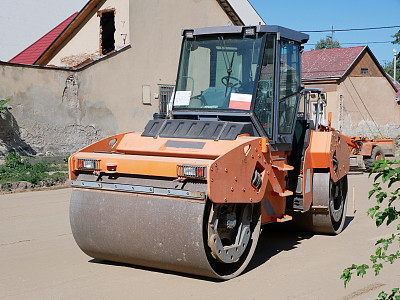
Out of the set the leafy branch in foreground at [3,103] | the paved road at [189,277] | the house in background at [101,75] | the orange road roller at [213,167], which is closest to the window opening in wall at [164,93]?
the house in background at [101,75]

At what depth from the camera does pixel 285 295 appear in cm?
582

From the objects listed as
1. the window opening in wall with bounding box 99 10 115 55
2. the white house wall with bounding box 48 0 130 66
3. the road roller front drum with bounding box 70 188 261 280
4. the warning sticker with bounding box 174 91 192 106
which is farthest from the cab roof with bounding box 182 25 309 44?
the window opening in wall with bounding box 99 10 115 55

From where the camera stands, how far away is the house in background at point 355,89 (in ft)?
107

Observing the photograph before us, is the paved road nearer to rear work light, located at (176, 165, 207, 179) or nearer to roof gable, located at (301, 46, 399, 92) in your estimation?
rear work light, located at (176, 165, 207, 179)

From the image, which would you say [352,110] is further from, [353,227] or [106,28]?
[353,227]

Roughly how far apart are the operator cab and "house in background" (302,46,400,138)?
24.6 m

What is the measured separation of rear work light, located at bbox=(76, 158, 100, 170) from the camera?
6.62 metres

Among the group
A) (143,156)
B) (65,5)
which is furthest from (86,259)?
(65,5)

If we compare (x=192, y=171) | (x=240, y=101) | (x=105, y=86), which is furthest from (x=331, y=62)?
(x=192, y=171)

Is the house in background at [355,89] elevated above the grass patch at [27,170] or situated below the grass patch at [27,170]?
above

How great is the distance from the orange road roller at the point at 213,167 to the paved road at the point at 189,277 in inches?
8.9

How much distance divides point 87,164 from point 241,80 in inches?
85.3

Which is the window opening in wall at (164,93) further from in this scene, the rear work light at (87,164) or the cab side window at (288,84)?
the rear work light at (87,164)

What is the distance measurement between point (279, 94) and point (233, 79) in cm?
64
